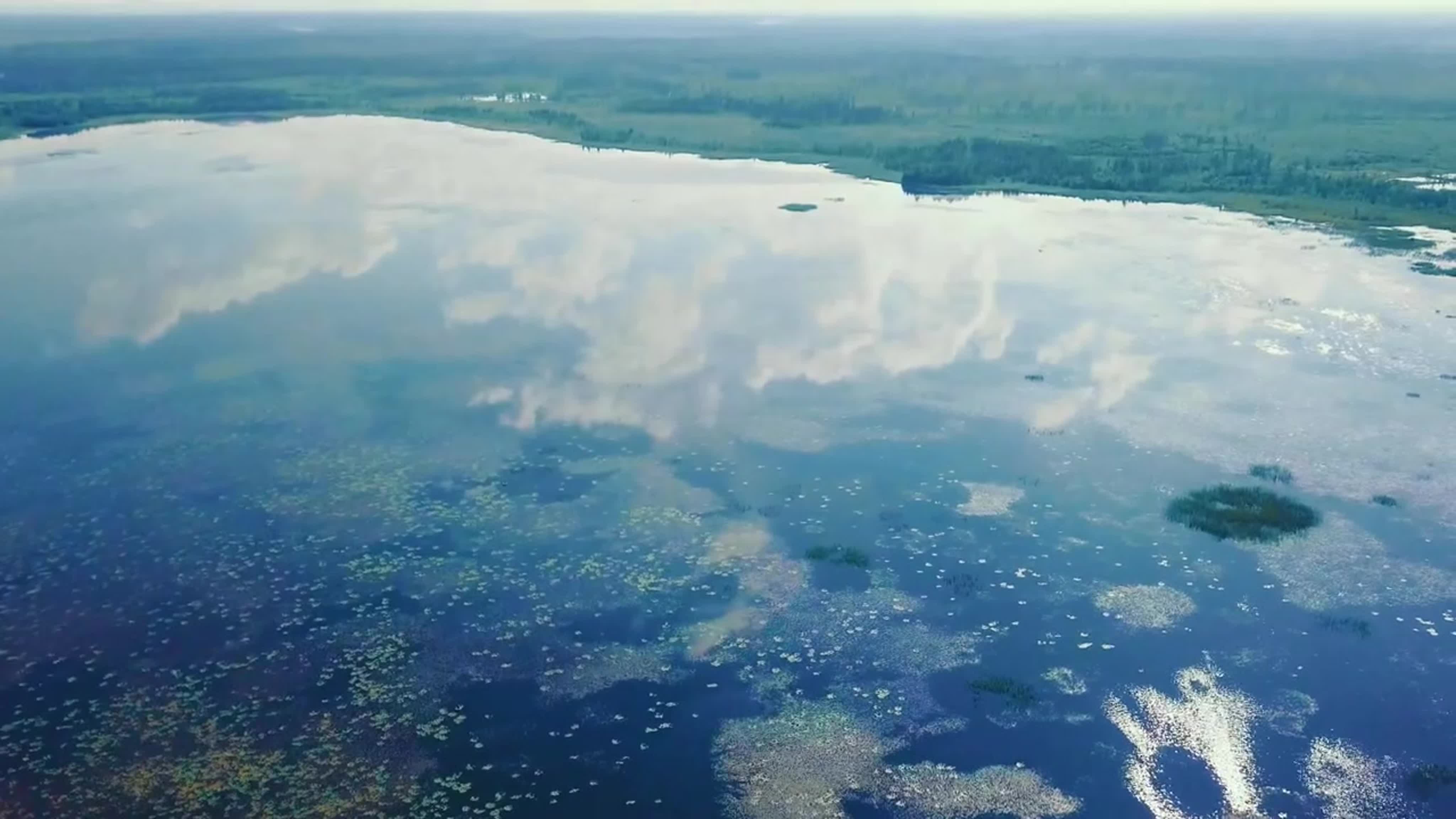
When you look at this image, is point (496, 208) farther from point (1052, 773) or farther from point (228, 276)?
point (1052, 773)

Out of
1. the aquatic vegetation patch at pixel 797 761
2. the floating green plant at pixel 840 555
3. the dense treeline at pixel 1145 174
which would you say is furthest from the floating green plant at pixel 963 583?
the dense treeline at pixel 1145 174

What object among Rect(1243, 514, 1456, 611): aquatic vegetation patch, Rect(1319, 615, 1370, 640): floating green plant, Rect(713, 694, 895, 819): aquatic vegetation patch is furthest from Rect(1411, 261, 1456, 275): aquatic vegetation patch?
Rect(713, 694, 895, 819): aquatic vegetation patch

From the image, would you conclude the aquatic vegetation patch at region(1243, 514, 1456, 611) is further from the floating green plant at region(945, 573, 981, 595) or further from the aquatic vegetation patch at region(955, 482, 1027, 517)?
the floating green plant at region(945, 573, 981, 595)

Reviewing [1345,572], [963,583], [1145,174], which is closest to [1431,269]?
[1145,174]

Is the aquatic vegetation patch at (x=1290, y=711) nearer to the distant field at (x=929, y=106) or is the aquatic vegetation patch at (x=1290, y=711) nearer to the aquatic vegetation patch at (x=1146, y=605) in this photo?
the aquatic vegetation patch at (x=1146, y=605)

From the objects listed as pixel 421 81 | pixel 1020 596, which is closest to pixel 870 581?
pixel 1020 596

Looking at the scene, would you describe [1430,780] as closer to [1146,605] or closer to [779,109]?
[1146,605]

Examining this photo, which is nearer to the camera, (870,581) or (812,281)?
(870,581)
